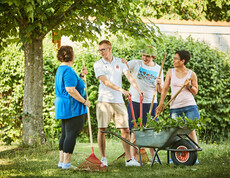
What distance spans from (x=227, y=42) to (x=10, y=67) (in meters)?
6.39

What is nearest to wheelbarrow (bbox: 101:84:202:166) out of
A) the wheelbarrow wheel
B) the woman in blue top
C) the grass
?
the wheelbarrow wheel

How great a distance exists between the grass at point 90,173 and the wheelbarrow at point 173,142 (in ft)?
0.48

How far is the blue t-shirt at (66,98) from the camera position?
15.1ft

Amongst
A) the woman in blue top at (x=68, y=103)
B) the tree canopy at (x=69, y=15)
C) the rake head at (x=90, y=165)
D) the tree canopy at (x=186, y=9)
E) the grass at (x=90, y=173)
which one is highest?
the tree canopy at (x=186, y=9)

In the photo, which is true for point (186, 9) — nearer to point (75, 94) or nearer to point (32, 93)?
point (32, 93)

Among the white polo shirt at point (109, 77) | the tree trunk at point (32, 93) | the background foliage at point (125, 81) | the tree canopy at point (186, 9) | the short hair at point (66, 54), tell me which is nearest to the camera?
the short hair at point (66, 54)

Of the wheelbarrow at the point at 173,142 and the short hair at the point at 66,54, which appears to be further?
the short hair at the point at 66,54

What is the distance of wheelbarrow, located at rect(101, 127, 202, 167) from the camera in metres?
4.57

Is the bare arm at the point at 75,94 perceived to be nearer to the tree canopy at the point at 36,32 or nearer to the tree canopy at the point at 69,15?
the tree canopy at the point at 69,15

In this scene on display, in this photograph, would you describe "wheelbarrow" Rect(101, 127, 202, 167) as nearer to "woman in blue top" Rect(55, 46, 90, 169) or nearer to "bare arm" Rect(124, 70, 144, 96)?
"bare arm" Rect(124, 70, 144, 96)

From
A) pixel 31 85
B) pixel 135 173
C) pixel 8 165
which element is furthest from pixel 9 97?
pixel 135 173

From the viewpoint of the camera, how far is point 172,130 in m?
4.54

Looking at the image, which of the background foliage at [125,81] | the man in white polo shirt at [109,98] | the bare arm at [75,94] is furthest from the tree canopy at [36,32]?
the background foliage at [125,81]

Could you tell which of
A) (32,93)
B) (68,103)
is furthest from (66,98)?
(32,93)
